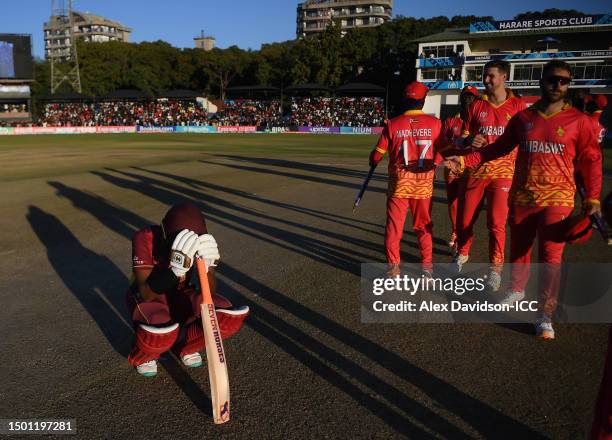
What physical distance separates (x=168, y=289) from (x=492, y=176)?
12.6 ft

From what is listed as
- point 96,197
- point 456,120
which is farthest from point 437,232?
point 96,197

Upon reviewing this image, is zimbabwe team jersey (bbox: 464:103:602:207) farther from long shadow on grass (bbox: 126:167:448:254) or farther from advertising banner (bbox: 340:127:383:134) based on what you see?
advertising banner (bbox: 340:127:383:134)

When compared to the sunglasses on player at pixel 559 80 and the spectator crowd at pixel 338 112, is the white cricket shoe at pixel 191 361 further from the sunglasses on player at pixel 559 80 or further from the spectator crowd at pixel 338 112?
the spectator crowd at pixel 338 112

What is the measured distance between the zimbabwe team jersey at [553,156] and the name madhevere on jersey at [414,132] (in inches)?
35.9

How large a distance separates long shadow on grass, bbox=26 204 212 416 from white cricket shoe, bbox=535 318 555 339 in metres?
2.86

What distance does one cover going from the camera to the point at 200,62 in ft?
251

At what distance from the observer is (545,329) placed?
4043 millimetres

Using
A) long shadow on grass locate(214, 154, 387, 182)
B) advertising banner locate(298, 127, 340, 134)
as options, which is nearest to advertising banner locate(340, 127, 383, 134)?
advertising banner locate(298, 127, 340, 134)

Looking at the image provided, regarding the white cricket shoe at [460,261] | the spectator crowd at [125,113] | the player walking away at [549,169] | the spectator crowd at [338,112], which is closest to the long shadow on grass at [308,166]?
the white cricket shoe at [460,261]

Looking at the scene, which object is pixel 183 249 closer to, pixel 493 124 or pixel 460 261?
pixel 460 261

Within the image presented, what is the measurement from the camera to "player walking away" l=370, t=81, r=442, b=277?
5.02m

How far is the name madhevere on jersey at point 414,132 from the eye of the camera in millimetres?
5004

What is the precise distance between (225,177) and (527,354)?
39.6 feet

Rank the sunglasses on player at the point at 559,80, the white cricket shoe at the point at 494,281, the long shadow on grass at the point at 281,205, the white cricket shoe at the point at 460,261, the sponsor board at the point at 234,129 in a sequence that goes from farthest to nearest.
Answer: the sponsor board at the point at 234,129, the long shadow on grass at the point at 281,205, the white cricket shoe at the point at 460,261, the white cricket shoe at the point at 494,281, the sunglasses on player at the point at 559,80
